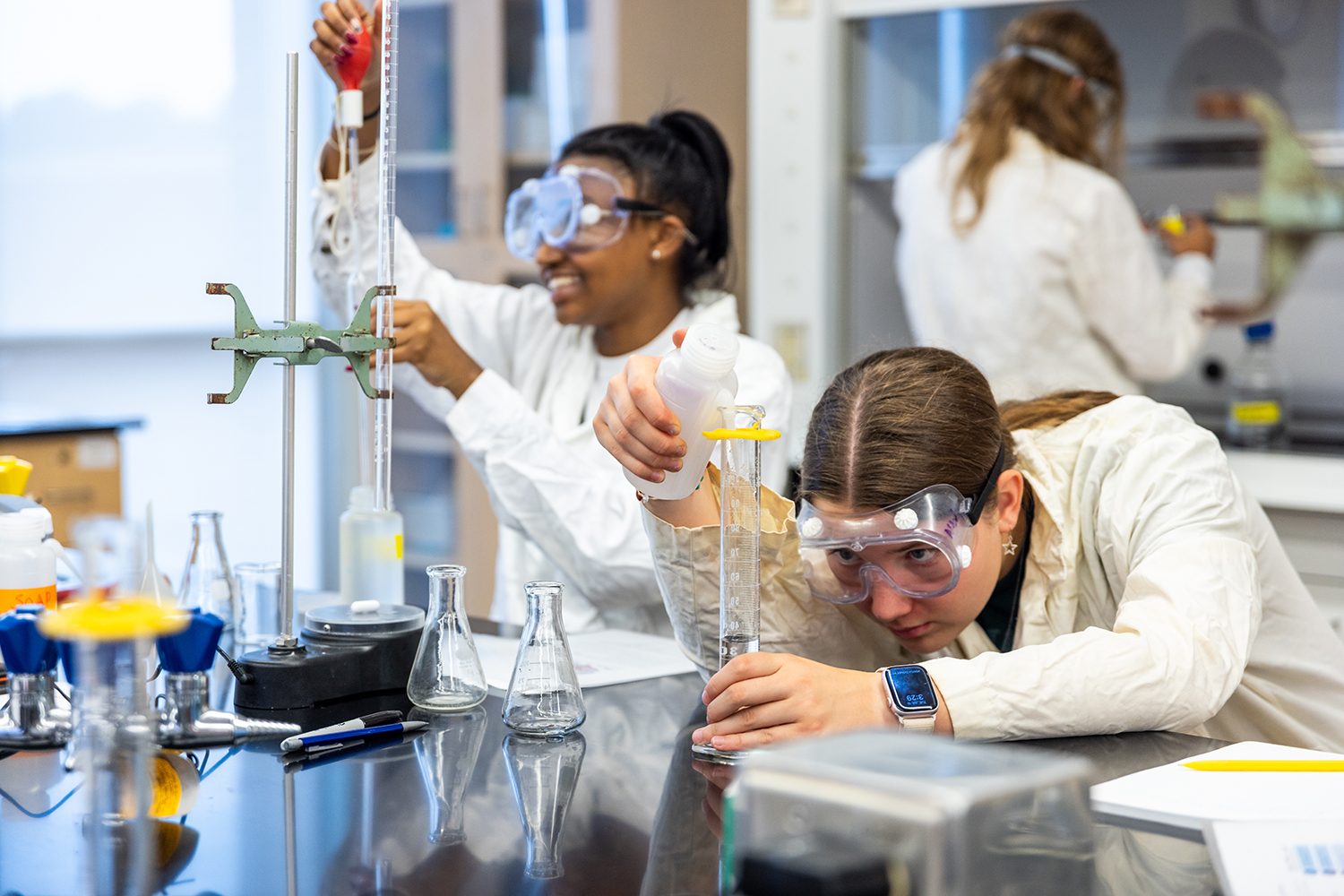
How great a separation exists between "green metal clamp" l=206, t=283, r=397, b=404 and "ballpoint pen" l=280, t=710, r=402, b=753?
314 mm

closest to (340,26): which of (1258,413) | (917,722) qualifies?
(917,722)

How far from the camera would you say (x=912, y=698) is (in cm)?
108

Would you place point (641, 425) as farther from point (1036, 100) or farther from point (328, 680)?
point (1036, 100)

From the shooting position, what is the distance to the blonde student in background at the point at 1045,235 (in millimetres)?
2615

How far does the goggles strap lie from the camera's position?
1240 mm

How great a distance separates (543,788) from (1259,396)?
2469mm

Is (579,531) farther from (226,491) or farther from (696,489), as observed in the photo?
(226,491)

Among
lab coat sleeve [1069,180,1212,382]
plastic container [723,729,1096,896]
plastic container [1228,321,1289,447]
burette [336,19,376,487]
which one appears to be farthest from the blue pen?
plastic container [1228,321,1289,447]

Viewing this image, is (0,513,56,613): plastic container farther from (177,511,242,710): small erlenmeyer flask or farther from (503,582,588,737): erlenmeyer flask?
(503,582,588,737): erlenmeyer flask

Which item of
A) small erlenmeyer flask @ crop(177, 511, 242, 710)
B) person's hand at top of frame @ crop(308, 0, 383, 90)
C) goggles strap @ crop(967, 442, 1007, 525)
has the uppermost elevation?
person's hand at top of frame @ crop(308, 0, 383, 90)

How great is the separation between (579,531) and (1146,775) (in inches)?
35.3

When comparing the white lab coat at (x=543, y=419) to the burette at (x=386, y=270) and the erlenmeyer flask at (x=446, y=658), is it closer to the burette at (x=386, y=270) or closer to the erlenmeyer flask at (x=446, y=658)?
the burette at (x=386, y=270)

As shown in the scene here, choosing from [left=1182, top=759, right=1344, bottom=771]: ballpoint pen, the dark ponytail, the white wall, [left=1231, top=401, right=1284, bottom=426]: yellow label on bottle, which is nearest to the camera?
[left=1182, top=759, right=1344, bottom=771]: ballpoint pen

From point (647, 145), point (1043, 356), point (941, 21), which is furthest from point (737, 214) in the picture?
point (647, 145)
